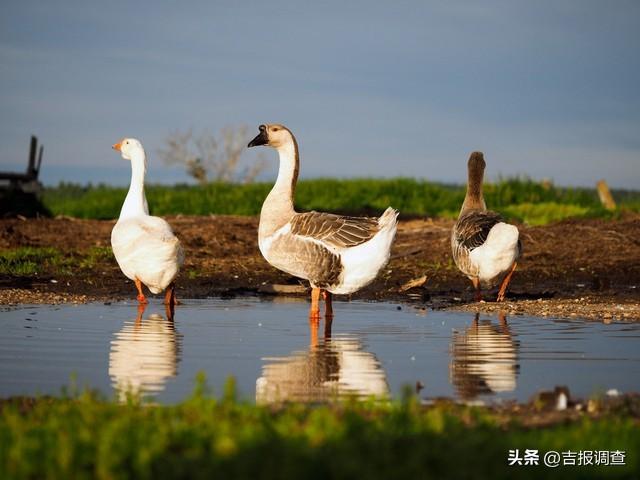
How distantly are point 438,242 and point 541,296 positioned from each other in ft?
19.5

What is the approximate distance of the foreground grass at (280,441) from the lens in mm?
4953

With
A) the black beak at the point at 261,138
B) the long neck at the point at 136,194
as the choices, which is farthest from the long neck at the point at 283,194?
the long neck at the point at 136,194

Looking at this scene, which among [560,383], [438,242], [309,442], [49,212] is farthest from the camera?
[49,212]

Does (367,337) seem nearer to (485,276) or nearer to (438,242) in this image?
(485,276)

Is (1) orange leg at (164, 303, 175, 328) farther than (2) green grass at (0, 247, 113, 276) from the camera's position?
No

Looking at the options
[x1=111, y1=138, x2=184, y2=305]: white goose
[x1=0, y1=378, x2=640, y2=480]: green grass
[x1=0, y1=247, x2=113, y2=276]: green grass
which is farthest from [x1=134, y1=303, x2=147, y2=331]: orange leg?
[x1=0, y1=378, x2=640, y2=480]: green grass

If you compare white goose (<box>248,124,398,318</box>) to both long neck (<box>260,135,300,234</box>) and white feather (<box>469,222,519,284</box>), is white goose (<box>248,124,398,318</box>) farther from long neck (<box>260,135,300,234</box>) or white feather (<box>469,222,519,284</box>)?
white feather (<box>469,222,519,284</box>)

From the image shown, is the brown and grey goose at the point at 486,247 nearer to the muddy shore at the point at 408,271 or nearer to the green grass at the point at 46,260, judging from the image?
the muddy shore at the point at 408,271

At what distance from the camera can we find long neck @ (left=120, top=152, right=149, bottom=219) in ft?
49.8

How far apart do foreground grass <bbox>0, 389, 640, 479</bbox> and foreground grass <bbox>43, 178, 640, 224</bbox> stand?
2418 centimetres

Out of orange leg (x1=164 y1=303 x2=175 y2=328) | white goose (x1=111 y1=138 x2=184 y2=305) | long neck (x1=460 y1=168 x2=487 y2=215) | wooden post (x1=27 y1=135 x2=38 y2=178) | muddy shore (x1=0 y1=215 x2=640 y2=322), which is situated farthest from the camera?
wooden post (x1=27 y1=135 x2=38 y2=178)

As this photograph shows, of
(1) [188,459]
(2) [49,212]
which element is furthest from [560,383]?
(2) [49,212]

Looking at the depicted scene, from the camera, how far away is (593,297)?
1545 cm

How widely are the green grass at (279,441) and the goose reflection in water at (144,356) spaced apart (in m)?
0.95
